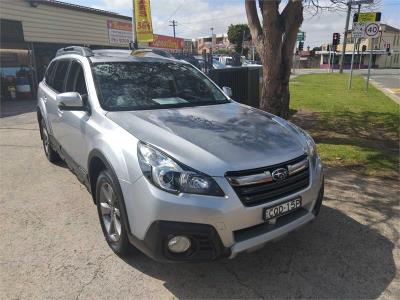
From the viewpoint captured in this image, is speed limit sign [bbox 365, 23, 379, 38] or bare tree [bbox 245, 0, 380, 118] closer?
bare tree [bbox 245, 0, 380, 118]

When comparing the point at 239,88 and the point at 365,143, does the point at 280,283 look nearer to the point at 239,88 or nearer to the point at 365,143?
the point at 365,143

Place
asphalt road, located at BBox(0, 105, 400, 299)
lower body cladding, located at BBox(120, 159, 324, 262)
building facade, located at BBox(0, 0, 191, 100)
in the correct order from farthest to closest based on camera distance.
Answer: building facade, located at BBox(0, 0, 191, 100)
asphalt road, located at BBox(0, 105, 400, 299)
lower body cladding, located at BBox(120, 159, 324, 262)

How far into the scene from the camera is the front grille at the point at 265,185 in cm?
283

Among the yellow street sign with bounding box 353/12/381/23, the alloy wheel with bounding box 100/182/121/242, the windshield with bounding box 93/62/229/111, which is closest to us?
the alloy wheel with bounding box 100/182/121/242

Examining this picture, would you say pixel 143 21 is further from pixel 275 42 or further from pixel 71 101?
pixel 71 101

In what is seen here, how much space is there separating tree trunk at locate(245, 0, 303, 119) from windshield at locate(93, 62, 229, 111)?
270 centimetres

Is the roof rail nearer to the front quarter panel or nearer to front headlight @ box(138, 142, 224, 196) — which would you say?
the front quarter panel

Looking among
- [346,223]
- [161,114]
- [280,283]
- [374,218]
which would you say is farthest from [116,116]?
[374,218]

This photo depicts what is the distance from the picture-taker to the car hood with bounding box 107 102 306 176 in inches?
114

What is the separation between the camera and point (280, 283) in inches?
123

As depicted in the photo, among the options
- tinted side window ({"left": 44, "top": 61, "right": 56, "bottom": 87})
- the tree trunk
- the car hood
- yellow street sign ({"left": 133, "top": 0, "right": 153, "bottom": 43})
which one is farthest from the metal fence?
yellow street sign ({"left": 133, "top": 0, "right": 153, "bottom": 43})

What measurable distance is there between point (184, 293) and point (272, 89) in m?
5.31

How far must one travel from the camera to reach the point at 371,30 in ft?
48.8

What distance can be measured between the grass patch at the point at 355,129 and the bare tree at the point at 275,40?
3.91 feet
